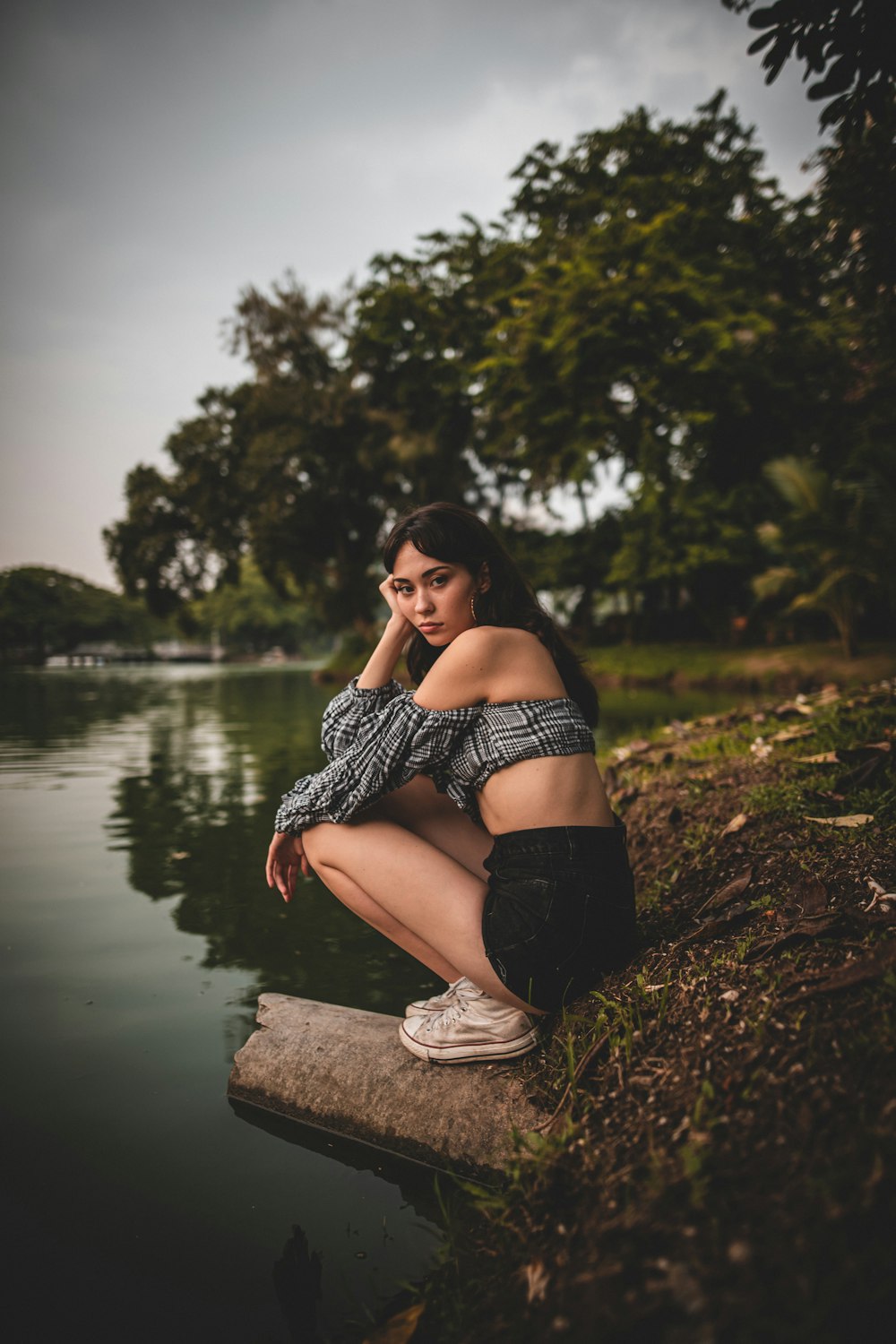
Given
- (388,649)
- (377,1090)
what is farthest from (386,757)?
(377,1090)

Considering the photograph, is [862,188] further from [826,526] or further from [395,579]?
[826,526]

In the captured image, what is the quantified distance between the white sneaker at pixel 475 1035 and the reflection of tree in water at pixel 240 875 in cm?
73

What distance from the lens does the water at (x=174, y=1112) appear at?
1.41 m

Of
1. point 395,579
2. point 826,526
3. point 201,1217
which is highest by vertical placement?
point 826,526

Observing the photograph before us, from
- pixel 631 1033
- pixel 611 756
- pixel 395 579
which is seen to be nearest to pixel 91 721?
pixel 611 756

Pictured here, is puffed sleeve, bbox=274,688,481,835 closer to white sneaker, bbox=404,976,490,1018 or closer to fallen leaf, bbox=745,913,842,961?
white sneaker, bbox=404,976,490,1018

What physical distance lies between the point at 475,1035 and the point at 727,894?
0.93 m

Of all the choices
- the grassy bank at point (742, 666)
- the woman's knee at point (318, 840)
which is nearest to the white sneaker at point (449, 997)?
the woman's knee at point (318, 840)

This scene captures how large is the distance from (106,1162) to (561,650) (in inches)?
68.4

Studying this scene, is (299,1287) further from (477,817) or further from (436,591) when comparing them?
(436,591)

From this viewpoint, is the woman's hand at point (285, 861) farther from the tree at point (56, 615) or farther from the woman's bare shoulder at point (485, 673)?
the tree at point (56, 615)

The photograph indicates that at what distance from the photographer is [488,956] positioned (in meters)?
1.82

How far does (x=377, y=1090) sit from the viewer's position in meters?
1.82

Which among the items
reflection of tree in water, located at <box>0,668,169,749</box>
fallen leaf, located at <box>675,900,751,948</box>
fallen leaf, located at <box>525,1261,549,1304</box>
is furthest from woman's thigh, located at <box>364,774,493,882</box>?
reflection of tree in water, located at <box>0,668,169,749</box>
